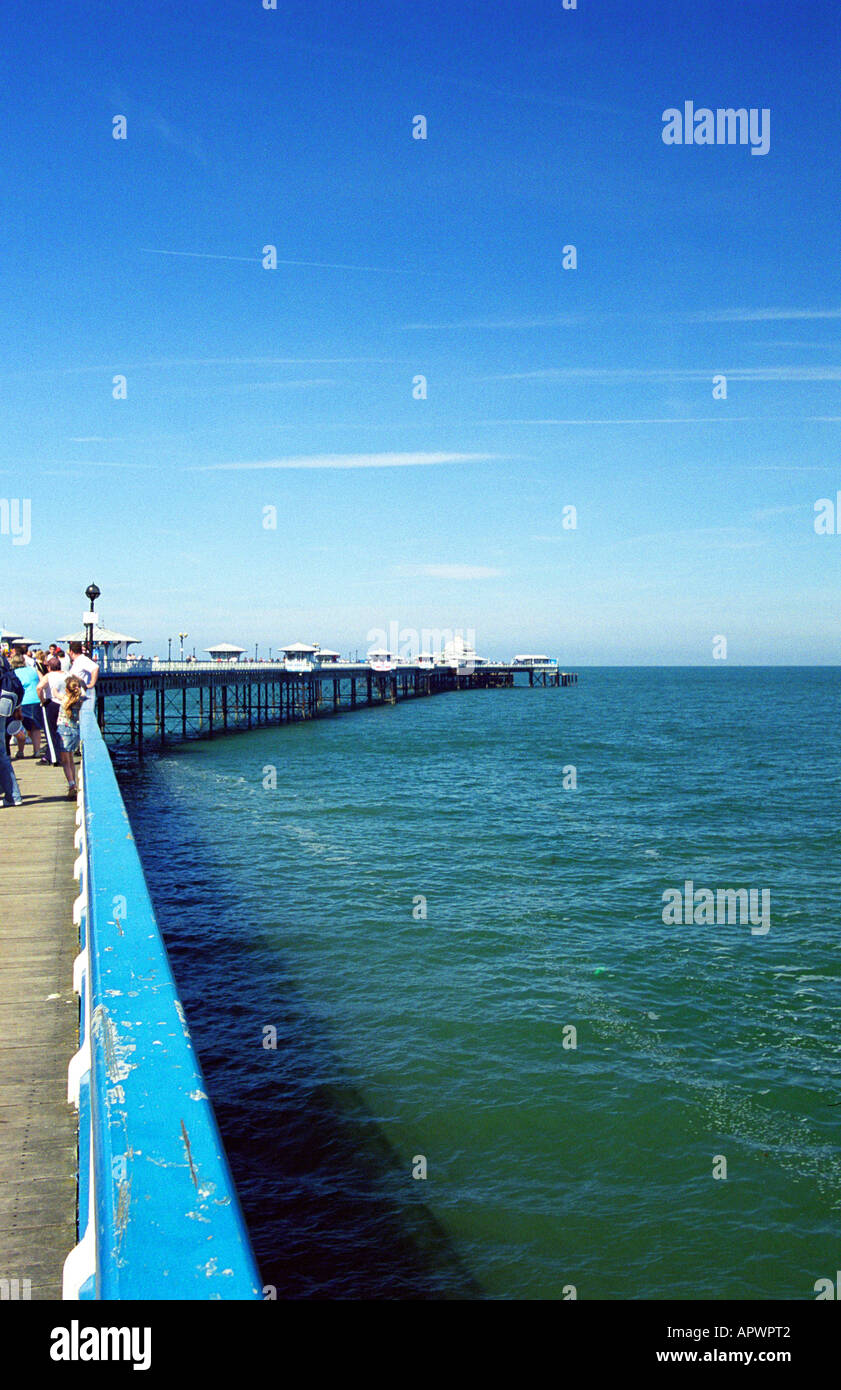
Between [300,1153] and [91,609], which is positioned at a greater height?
[91,609]

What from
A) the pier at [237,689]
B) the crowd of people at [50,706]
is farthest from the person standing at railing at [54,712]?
the pier at [237,689]

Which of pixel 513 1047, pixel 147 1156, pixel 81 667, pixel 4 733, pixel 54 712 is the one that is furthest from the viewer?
pixel 54 712

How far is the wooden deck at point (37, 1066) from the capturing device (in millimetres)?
3238

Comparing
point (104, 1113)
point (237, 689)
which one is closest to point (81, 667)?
point (104, 1113)

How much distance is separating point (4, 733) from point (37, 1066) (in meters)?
7.56

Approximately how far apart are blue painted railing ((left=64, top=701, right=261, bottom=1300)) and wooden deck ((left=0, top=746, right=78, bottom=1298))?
17cm

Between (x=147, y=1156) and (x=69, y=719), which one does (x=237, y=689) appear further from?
(x=147, y=1156)

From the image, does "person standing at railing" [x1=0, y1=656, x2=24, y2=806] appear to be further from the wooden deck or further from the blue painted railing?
the blue painted railing

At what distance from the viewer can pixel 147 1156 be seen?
2172mm

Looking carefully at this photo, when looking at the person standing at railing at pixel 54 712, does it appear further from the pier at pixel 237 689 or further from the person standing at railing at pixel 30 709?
the pier at pixel 237 689

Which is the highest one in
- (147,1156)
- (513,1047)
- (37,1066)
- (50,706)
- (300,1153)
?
(50,706)

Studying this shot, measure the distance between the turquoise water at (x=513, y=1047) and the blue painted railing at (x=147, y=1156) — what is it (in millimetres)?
5632
